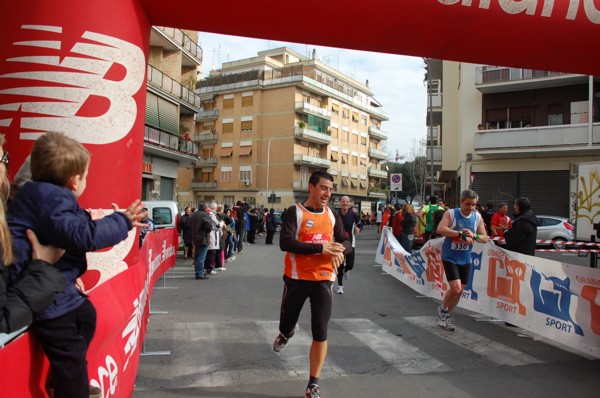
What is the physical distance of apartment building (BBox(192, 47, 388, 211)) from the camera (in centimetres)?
6200

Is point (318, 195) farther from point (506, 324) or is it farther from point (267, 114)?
point (267, 114)

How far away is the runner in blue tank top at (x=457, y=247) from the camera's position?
666cm

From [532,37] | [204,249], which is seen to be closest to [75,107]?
[532,37]

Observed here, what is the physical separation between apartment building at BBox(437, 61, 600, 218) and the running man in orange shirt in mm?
26839

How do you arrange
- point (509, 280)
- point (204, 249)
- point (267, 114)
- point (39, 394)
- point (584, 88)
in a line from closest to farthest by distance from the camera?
1. point (39, 394)
2. point (509, 280)
3. point (204, 249)
4. point (584, 88)
5. point (267, 114)

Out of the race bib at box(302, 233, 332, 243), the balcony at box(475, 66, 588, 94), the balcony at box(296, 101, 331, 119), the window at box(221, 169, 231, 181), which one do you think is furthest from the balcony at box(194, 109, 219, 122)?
the race bib at box(302, 233, 332, 243)

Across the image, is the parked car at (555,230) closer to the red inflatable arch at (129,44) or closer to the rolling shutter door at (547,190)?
the rolling shutter door at (547,190)

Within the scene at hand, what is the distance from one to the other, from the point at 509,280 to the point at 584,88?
2682cm

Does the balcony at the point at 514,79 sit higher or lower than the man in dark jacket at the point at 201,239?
higher

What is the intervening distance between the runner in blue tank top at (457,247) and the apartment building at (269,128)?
176 feet

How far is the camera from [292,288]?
4.40m

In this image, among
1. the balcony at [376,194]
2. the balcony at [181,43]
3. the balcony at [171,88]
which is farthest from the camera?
the balcony at [376,194]

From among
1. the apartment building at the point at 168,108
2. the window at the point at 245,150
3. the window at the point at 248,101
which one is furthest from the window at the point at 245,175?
the apartment building at the point at 168,108

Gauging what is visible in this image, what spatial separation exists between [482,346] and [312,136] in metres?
58.4
